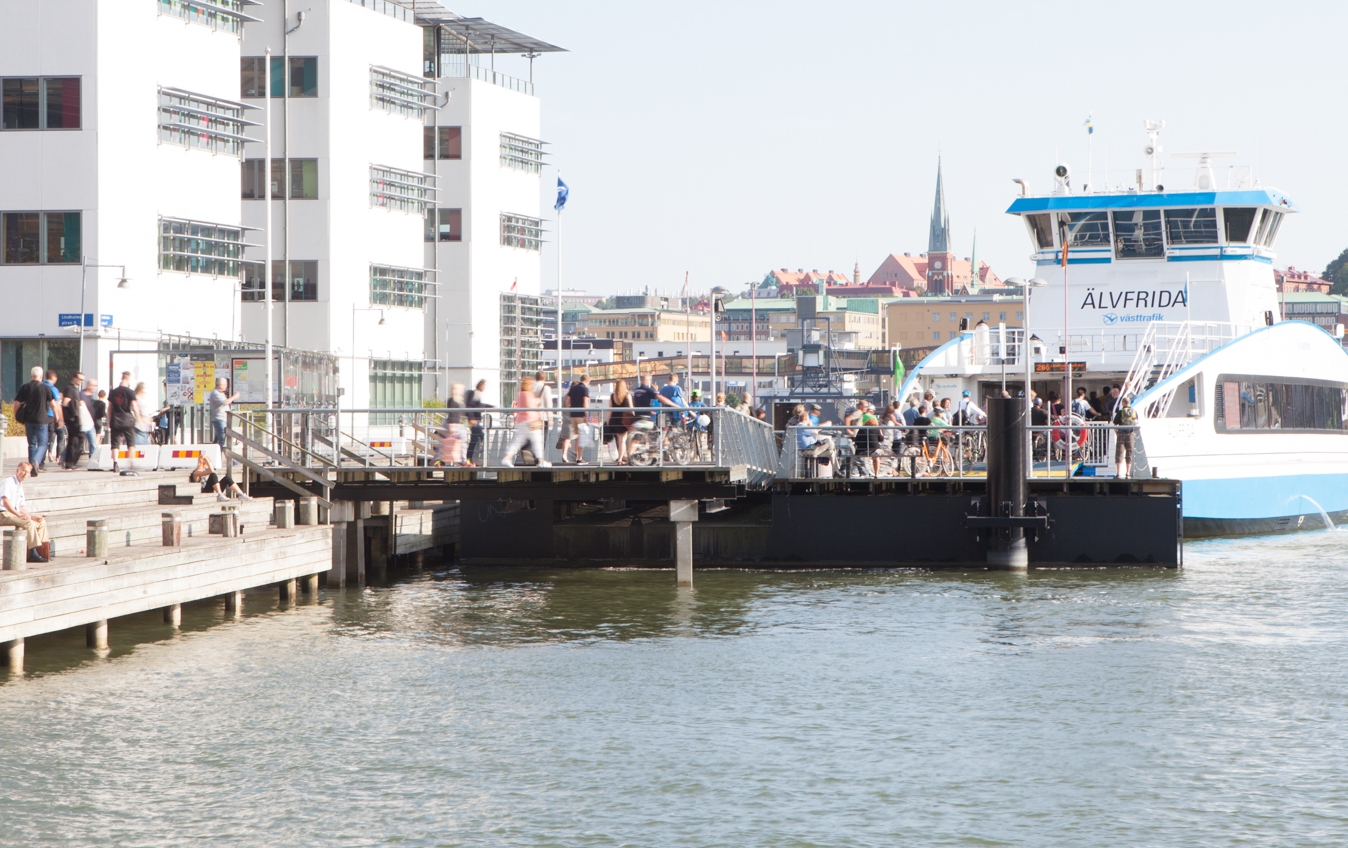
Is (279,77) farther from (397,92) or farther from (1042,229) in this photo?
(1042,229)

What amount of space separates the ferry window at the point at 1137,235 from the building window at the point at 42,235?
2276 centimetres

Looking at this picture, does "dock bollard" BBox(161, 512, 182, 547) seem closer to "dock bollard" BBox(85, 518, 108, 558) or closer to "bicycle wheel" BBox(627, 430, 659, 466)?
"dock bollard" BBox(85, 518, 108, 558)

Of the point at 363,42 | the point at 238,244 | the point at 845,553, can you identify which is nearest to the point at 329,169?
the point at 363,42

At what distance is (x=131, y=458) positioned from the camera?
26422mm

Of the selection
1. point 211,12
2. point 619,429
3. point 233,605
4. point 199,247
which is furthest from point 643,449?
point 211,12

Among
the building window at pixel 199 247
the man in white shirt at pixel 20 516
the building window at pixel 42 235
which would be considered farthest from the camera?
the building window at pixel 199 247

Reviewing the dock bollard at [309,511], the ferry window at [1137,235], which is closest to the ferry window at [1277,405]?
the ferry window at [1137,235]

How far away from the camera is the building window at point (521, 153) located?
222ft

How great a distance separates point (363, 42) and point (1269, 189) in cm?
2973

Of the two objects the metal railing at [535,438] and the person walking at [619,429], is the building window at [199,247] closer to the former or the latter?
the metal railing at [535,438]

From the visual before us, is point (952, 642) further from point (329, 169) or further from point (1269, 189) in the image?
point (329, 169)

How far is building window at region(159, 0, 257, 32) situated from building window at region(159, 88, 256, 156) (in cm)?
A: 195

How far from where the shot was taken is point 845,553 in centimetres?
2778

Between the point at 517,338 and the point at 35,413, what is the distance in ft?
144
